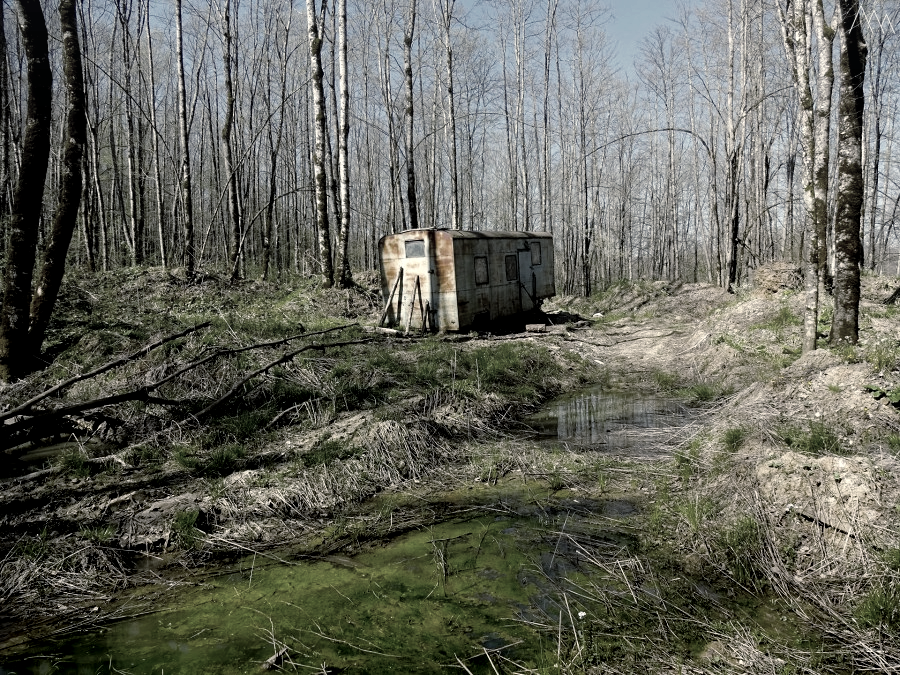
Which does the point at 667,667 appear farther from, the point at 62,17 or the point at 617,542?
the point at 62,17

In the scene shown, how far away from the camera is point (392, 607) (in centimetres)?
358

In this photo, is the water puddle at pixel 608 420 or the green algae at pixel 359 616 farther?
the water puddle at pixel 608 420

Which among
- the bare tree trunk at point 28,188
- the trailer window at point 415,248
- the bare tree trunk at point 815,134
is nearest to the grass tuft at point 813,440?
the bare tree trunk at point 815,134

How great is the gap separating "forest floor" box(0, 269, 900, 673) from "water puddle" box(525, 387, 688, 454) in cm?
34

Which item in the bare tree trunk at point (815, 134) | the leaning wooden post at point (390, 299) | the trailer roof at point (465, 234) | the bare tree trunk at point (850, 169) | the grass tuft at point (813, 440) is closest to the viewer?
the grass tuft at point (813, 440)

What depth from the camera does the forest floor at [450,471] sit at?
3.27m

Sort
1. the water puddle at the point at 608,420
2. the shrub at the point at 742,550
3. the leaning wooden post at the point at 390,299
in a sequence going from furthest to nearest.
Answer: the leaning wooden post at the point at 390,299
the water puddle at the point at 608,420
the shrub at the point at 742,550

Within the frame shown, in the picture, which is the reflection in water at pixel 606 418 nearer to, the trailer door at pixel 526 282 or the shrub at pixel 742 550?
the shrub at pixel 742 550

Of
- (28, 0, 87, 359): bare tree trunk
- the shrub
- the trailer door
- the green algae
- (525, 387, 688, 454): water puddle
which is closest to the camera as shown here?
the green algae

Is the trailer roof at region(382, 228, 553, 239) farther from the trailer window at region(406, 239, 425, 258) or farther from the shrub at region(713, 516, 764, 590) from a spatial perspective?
the shrub at region(713, 516, 764, 590)

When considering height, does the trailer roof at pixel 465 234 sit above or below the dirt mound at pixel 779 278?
above

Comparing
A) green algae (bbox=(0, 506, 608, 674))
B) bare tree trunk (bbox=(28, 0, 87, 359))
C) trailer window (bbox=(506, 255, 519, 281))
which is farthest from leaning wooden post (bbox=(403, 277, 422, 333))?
green algae (bbox=(0, 506, 608, 674))

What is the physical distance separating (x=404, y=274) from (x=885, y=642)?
1107 cm

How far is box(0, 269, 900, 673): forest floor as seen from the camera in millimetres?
3271
